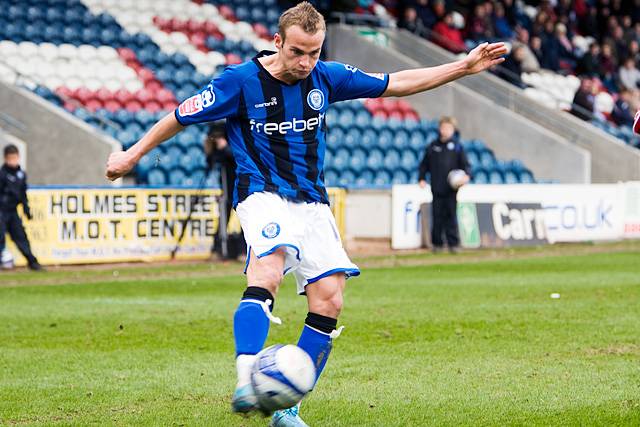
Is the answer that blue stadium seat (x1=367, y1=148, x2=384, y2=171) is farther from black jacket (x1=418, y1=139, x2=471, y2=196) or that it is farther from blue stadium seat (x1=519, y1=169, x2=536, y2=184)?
black jacket (x1=418, y1=139, x2=471, y2=196)

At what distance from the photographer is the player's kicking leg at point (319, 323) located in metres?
5.93

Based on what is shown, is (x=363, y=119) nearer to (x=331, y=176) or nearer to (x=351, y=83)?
(x=331, y=176)

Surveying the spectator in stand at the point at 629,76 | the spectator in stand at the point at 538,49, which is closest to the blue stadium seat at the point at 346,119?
the spectator in stand at the point at 538,49

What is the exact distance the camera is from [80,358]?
8336 mm

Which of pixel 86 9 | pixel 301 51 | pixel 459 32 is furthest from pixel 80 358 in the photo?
pixel 459 32

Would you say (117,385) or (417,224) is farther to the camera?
(417,224)

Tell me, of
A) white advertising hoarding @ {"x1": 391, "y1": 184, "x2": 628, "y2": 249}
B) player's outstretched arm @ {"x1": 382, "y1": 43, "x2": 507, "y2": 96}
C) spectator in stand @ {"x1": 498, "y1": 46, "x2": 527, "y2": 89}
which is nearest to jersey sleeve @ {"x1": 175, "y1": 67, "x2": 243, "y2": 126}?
player's outstretched arm @ {"x1": 382, "y1": 43, "x2": 507, "y2": 96}

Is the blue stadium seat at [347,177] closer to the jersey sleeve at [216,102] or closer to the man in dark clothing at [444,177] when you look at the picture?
the man in dark clothing at [444,177]

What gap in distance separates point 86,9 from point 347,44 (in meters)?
6.15

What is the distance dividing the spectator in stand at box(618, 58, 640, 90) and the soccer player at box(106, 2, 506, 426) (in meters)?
25.3

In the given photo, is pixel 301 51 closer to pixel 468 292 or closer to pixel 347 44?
pixel 468 292

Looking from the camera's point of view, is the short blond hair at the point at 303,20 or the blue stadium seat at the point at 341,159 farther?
the blue stadium seat at the point at 341,159

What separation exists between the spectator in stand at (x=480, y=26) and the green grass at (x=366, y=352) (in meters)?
14.3

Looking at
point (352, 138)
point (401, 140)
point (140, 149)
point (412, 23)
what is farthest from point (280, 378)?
point (412, 23)
